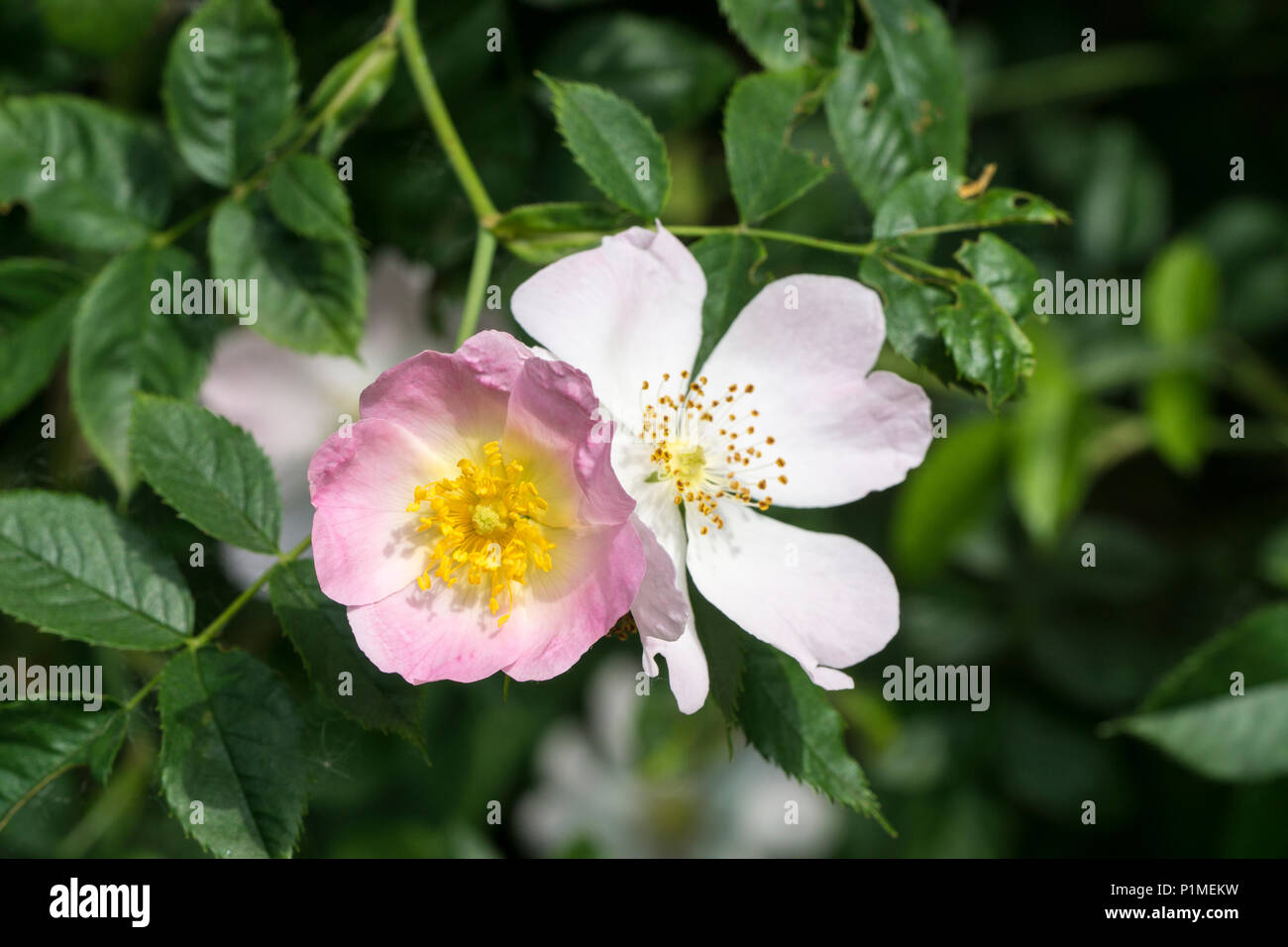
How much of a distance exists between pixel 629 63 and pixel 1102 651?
1.56m

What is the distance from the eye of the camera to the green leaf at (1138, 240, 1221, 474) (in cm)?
227

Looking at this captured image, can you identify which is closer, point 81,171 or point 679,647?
point 679,647

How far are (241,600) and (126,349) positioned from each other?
46 cm

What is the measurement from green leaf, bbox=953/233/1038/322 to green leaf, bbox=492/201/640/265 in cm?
39

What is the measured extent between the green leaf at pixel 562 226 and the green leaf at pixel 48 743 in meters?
0.73

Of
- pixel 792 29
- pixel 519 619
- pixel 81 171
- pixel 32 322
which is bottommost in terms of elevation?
pixel 519 619

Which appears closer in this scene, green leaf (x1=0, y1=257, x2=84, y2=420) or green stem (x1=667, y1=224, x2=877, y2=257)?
green stem (x1=667, y1=224, x2=877, y2=257)

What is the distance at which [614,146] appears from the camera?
1.32m

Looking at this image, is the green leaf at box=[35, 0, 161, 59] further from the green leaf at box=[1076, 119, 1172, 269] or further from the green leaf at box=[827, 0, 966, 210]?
the green leaf at box=[1076, 119, 1172, 269]

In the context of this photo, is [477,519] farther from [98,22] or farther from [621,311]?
[98,22]

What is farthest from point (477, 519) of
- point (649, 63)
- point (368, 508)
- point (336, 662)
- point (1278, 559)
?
point (1278, 559)

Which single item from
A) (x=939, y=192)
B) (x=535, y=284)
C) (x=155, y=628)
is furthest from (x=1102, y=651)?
(x=155, y=628)

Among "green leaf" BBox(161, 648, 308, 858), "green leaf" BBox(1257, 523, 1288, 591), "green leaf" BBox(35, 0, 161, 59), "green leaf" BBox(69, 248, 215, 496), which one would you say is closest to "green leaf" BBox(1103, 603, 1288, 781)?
"green leaf" BBox(1257, 523, 1288, 591)
